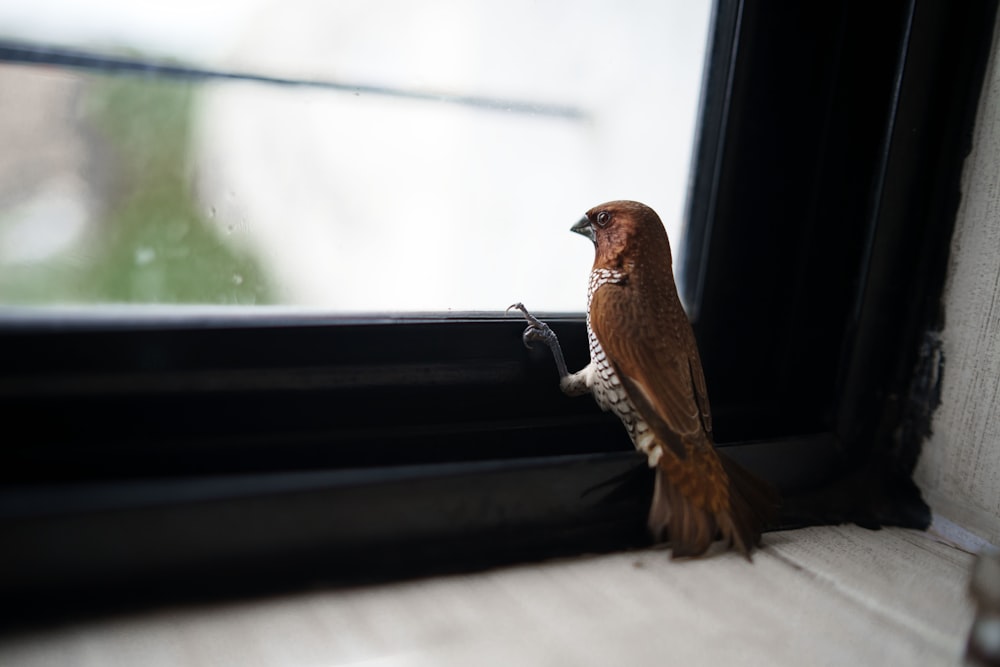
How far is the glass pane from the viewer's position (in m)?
0.56

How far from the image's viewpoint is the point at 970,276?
75 centimetres

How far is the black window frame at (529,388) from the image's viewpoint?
521 millimetres

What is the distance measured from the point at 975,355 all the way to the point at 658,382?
38 centimetres

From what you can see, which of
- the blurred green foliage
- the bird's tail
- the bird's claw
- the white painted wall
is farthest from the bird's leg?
the white painted wall

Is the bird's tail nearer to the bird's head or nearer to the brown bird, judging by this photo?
the brown bird

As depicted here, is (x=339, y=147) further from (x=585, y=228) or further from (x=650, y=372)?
(x=650, y=372)

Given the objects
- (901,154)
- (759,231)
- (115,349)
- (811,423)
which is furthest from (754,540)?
(115,349)

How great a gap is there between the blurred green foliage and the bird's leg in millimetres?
239

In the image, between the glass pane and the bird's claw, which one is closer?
the glass pane

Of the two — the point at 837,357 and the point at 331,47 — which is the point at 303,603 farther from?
the point at 837,357

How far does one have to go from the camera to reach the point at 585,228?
26.5 inches

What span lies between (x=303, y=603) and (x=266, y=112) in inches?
15.9

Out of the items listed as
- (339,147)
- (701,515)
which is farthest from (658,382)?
(339,147)

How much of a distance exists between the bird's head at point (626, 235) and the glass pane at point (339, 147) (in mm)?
105
